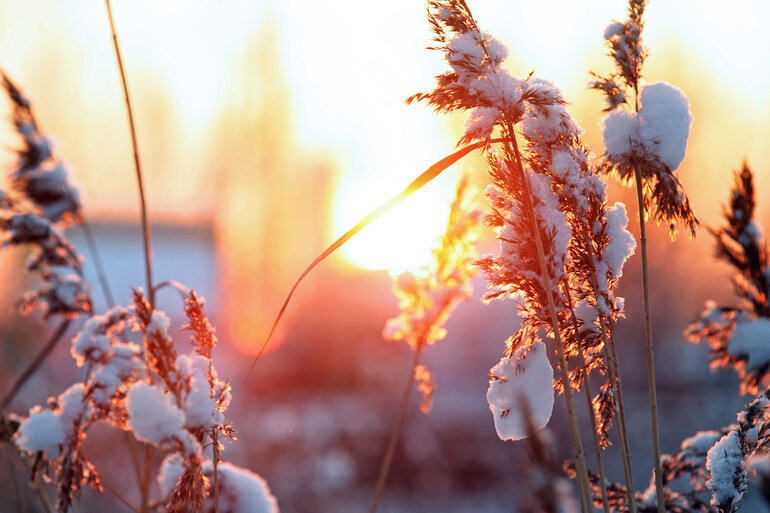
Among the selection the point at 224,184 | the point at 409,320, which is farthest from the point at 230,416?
the point at 409,320

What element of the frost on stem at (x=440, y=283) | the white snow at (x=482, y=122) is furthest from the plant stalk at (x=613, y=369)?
the frost on stem at (x=440, y=283)

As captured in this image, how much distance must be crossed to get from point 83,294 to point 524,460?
1784mm

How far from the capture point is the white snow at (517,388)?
1.42 meters

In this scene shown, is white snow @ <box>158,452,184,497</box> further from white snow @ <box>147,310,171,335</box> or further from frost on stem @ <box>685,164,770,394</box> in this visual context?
frost on stem @ <box>685,164,770,394</box>

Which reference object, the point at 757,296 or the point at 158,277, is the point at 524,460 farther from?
the point at 158,277

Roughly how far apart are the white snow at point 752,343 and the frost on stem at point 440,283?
2.92 ft

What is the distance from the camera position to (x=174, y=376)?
1.27m

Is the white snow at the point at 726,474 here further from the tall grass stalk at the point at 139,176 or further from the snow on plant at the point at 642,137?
the tall grass stalk at the point at 139,176

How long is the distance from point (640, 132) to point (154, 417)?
4.10ft

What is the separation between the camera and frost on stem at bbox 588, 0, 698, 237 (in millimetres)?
1503

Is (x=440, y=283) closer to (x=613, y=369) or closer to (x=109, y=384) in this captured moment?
(x=613, y=369)

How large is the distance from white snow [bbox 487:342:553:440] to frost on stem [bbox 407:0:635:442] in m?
0.04

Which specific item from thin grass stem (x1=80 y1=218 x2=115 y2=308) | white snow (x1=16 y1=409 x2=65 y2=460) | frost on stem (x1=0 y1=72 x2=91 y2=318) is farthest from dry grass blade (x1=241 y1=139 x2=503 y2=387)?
frost on stem (x1=0 y1=72 x2=91 y2=318)

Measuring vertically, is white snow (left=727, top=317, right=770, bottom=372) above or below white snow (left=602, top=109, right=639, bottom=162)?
below
